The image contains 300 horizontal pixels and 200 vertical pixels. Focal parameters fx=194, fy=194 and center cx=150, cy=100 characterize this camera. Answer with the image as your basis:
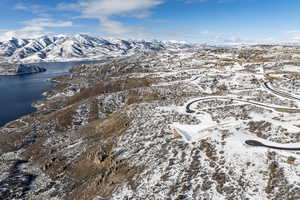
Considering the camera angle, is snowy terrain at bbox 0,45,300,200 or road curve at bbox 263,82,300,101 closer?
snowy terrain at bbox 0,45,300,200

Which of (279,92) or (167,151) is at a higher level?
(279,92)

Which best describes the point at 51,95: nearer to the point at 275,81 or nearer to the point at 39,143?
the point at 39,143

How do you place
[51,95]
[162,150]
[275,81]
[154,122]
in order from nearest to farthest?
[162,150] → [154,122] → [275,81] → [51,95]

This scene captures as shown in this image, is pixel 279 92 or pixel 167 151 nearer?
pixel 167 151

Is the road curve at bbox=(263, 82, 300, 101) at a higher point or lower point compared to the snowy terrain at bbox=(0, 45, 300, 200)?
higher

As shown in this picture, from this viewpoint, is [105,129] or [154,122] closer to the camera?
[154,122]

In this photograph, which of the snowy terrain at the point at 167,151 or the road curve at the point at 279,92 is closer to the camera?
the snowy terrain at the point at 167,151

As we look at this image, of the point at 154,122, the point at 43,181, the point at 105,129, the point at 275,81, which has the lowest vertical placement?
the point at 43,181

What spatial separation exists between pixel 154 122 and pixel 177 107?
944cm

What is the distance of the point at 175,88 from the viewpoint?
68312 millimetres

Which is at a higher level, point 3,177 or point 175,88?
point 175,88

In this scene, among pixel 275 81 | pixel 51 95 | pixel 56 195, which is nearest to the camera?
pixel 56 195

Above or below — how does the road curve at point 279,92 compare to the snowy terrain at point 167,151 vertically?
above

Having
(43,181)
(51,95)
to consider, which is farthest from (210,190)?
(51,95)
